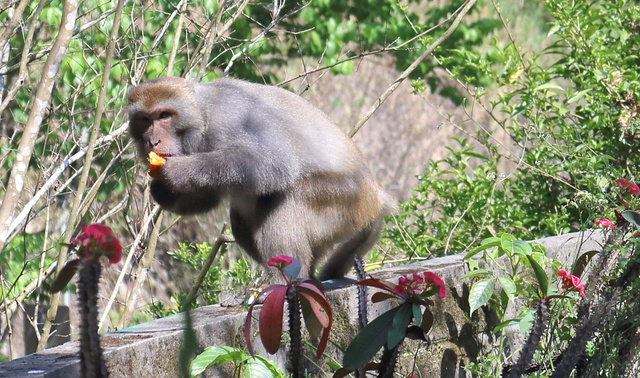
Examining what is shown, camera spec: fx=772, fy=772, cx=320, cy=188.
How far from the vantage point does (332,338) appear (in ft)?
10.9

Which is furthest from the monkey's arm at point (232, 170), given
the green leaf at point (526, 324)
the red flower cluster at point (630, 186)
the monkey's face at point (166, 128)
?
the red flower cluster at point (630, 186)

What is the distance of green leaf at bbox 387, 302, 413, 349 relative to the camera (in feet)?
7.81

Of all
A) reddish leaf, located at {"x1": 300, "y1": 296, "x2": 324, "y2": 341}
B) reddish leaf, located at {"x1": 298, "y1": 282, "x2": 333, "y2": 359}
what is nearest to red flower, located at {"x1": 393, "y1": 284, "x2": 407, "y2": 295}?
reddish leaf, located at {"x1": 300, "y1": 296, "x2": 324, "y2": 341}

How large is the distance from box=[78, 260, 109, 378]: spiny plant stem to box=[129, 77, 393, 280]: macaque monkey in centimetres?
272

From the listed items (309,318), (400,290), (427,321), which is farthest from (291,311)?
(427,321)

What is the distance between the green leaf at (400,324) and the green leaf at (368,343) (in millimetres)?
30

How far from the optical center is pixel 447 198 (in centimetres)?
624

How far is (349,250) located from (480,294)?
1.43 meters

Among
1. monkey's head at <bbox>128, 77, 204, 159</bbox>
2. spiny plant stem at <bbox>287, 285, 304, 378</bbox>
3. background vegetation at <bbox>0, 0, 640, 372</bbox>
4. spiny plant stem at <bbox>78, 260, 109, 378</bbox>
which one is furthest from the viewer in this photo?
background vegetation at <bbox>0, 0, 640, 372</bbox>

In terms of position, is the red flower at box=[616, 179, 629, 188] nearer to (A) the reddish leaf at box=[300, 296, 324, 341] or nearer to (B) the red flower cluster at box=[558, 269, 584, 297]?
(B) the red flower cluster at box=[558, 269, 584, 297]

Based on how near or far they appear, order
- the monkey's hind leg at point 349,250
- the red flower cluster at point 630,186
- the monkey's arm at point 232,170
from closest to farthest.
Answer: the red flower cluster at point 630,186 < the monkey's arm at point 232,170 < the monkey's hind leg at point 349,250

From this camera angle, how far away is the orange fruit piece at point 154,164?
13.3 ft

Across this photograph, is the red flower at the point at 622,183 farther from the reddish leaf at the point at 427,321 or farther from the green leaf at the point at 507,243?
the reddish leaf at the point at 427,321

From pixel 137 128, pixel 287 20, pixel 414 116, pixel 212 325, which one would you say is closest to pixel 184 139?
pixel 137 128
